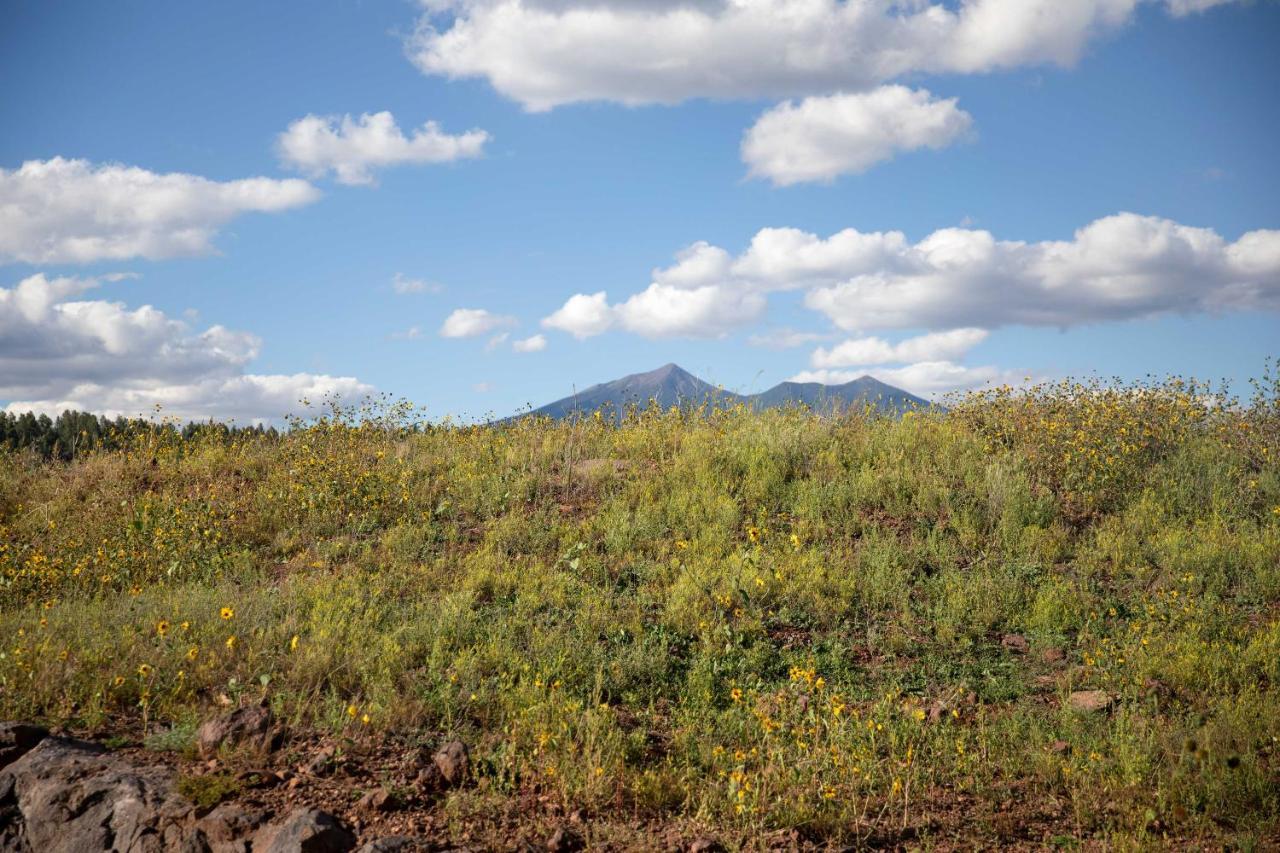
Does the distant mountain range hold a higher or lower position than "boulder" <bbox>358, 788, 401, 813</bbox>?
higher

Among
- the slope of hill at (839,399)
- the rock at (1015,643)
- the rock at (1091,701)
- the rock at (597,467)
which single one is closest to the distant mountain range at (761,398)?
the slope of hill at (839,399)

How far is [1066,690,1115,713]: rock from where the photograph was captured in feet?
19.5

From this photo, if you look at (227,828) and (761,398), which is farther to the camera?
(761,398)

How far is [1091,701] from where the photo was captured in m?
6.04

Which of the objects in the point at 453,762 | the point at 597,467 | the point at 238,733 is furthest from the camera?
the point at 597,467

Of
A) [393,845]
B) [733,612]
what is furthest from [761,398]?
[393,845]

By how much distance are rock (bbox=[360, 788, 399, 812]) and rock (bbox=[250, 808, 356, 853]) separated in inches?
8.3

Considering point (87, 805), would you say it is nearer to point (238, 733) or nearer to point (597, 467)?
point (238, 733)

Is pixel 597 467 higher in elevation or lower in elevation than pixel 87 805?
higher

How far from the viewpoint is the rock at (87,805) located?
4.49 metres

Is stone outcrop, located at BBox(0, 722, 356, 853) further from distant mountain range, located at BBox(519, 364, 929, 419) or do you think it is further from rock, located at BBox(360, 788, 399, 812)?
distant mountain range, located at BBox(519, 364, 929, 419)

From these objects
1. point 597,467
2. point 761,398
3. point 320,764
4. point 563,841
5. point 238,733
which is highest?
point 761,398

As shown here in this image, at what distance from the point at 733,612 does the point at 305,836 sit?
4297mm

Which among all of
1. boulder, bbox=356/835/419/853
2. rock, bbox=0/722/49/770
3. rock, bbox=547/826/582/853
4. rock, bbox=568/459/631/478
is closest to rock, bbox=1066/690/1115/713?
rock, bbox=547/826/582/853
